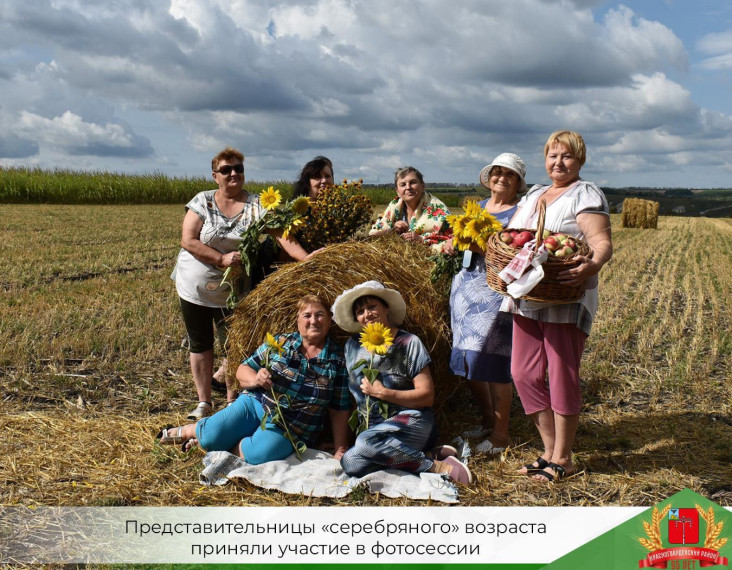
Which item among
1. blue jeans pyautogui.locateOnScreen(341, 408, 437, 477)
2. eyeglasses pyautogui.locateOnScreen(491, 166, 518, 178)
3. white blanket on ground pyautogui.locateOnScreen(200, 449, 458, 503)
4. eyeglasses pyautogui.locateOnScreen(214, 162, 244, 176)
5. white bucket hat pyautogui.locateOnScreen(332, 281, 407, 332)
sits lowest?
white blanket on ground pyautogui.locateOnScreen(200, 449, 458, 503)

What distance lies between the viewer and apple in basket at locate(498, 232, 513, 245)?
3.66m

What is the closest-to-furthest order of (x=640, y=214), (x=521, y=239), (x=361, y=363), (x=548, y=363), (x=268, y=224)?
1. (x=521, y=239)
2. (x=548, y=363)
3. (x=361, y=363)
4. (x=268, y=224)
5. (x=640, y=214)

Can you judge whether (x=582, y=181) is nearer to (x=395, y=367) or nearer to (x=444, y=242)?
(x=444, y=242)

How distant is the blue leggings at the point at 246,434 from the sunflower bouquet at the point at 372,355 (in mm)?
466

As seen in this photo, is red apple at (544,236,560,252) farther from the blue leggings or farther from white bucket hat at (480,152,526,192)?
the blue leggings

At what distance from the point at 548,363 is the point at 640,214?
2300 cm

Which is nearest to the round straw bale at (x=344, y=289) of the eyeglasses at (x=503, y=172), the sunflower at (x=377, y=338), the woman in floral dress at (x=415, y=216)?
the woman in floral dress at (x=415, y=216)

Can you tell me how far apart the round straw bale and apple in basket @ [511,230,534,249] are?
120cm

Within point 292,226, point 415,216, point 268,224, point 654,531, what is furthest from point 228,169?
point 654,531

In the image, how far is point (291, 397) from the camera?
4332 millimetres

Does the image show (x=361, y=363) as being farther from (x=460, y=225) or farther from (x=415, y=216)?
(x=415, y=216)

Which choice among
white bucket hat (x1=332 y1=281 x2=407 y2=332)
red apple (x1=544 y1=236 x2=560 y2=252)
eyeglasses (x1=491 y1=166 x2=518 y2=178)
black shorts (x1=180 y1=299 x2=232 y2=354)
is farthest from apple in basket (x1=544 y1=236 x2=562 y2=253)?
black shorts (x1=180 y1=299 x2=232 y2=354)

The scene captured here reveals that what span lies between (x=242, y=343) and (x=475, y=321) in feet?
5.29

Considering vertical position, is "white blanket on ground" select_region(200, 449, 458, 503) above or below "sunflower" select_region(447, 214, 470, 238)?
below
